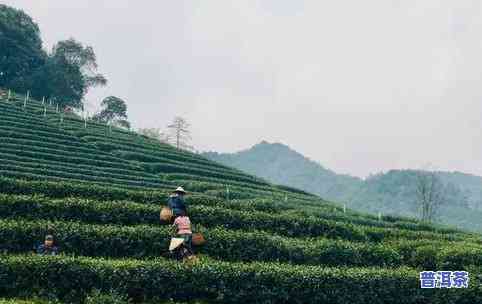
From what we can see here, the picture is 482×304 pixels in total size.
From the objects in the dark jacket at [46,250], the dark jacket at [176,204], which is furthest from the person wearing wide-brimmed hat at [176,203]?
the dark jacket at [46,250]

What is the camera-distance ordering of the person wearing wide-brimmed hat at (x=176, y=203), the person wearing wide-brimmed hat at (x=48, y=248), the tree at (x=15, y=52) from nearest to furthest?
the person wearing wide-brimmed hat at (x=48, y=248)
the person wearing wide-brimmed hat at (x=176, y=203)
the tree at (x=15, y=52)

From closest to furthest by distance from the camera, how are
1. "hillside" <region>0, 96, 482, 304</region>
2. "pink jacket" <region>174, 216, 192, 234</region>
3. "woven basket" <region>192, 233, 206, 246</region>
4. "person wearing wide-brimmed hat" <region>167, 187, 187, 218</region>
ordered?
"hillside" <region>0, 96, 482, 304</region>
"pink jacket" <region>174, 216, 192, 234</region>
"person wearing wide-brimmed hat" <region>167, 187, 187, 218</region>
"woven basket" <region>192, 233, 206, 246</region>

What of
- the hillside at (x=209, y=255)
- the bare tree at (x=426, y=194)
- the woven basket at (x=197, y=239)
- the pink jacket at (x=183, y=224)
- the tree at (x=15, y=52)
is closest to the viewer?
the hillside at (x=209, y=255)

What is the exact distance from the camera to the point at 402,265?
2192cm

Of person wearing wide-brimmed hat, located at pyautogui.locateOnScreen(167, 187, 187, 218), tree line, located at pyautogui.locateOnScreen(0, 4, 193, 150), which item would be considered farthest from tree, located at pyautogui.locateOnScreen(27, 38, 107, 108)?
person wearing wide-brimmed hat, located at pyautogui.locateOnScreen(167, 187, 187, 218)

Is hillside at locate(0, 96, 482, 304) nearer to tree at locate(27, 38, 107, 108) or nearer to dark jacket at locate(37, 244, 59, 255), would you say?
dark jacket at locate(37, 244, 59, 255)

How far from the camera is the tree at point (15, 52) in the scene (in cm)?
7244

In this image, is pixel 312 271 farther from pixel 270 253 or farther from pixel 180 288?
pixel 180 288

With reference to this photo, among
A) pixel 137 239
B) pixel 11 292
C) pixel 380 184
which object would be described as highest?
pixel 380 184

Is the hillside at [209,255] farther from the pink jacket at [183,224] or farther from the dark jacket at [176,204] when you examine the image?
the dark jacket at [176,204]

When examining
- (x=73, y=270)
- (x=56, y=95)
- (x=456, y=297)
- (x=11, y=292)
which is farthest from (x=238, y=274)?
(x=56, y=95)

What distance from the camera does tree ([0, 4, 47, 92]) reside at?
7244 cm

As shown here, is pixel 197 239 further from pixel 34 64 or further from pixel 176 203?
pixel 34 64

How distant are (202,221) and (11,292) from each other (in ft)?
27.0
